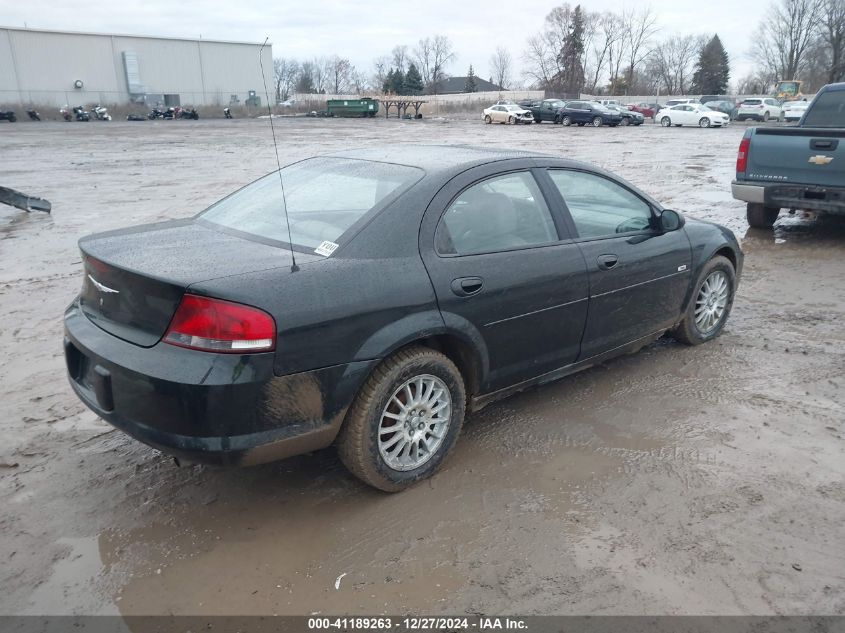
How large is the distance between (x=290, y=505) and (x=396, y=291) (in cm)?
116

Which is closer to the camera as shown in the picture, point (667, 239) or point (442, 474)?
point (442, 474)

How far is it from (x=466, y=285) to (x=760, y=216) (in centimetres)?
774

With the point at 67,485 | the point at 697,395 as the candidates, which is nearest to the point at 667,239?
the point at 697,395

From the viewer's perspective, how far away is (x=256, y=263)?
2.95 meters

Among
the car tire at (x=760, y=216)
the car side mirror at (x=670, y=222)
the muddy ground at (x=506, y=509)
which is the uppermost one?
the car side mirror at (x=670, y=222)

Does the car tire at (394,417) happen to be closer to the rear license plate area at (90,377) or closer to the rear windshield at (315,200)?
the rear windshield at (315,200)

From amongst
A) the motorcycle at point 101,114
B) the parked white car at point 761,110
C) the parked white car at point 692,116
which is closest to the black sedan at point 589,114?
the parked white car at point 692,116

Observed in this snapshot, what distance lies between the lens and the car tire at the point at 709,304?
16.3 feet

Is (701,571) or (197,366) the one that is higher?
(197,366)

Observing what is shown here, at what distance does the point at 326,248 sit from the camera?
312 centimetres

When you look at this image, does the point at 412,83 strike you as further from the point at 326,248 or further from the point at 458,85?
the point at 326,248

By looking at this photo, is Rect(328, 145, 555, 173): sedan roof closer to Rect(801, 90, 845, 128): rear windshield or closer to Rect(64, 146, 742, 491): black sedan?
Rect(64, 146, 742, 491): black sedan

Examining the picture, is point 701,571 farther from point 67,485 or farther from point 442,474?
point 67,485

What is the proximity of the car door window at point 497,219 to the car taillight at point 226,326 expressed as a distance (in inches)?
40.0
